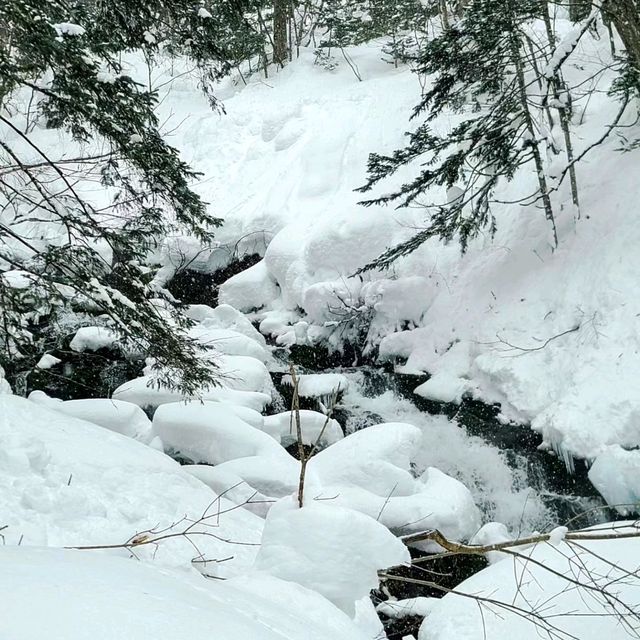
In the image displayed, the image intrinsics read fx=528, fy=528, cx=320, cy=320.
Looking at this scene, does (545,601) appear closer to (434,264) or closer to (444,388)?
(444,388)

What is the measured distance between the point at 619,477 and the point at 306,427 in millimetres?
3456

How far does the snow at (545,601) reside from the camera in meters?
2.99

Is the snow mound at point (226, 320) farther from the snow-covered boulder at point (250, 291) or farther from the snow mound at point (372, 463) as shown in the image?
the snow mound at point (372, 463)

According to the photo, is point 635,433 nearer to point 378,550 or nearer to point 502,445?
point 502,445

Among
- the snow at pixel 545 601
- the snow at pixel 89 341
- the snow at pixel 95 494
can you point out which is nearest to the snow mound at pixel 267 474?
the snow at pixel 95 494

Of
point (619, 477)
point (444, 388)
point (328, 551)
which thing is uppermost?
point (444, 388)

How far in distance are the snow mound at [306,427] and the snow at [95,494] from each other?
2337mm

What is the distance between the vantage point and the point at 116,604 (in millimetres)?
1063

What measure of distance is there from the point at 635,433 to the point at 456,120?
32.5 ft

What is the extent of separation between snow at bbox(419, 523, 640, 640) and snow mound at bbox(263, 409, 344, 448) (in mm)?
3079

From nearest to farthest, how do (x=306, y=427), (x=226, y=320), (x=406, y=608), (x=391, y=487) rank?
(x=406, y=608)
(x=391, y=487)
(x=306, y=427)
(x=226, y=320)

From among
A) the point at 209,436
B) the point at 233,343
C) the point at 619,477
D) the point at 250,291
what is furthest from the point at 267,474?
the point at 250,291

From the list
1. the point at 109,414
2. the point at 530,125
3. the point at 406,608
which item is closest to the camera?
the point at 406,608

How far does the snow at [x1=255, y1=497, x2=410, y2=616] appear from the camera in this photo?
7.00 feet
